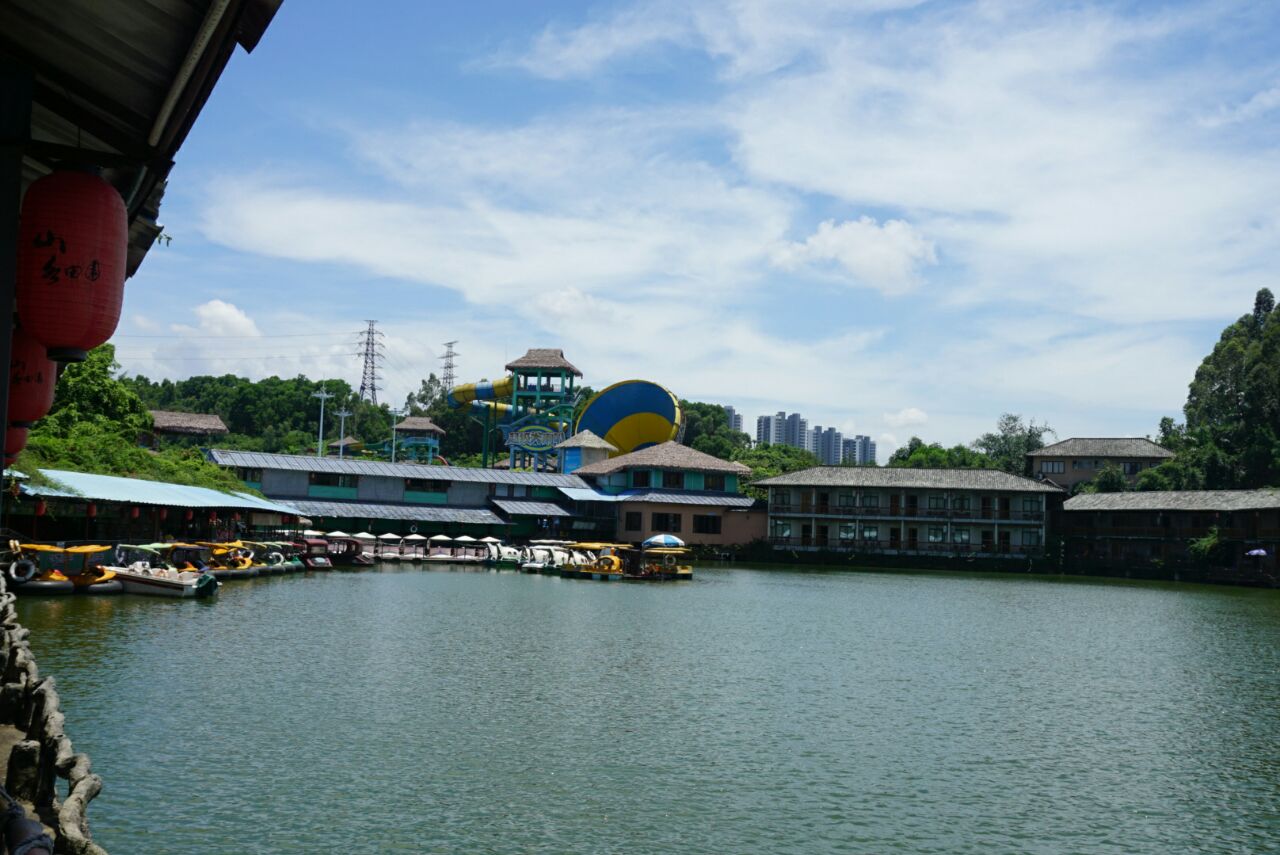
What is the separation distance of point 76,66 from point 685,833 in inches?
398

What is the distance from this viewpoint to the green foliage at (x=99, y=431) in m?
40.2

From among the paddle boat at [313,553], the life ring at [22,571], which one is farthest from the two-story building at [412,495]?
the life ring at [22,571]

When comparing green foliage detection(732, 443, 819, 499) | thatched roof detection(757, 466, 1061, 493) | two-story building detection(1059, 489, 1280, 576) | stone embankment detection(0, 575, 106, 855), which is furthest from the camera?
green foliage detection(732, 443, 819, 499)

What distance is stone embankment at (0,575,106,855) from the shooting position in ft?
25.6

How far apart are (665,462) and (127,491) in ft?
131

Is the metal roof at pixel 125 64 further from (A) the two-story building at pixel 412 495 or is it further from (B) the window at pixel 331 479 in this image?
(B) the window at pixel 331 479

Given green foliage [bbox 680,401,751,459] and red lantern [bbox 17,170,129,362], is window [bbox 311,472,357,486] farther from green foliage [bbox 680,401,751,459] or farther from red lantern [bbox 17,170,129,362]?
red lantern [bbox 17,170,129,362]

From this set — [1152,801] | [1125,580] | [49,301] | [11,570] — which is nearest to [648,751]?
[1152,801]

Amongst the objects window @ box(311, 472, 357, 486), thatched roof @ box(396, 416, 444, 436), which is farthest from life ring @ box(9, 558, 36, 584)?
thatched roof @ box(396, 416, 444, 436)

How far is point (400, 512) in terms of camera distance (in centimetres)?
6488

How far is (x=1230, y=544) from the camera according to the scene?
60375mm

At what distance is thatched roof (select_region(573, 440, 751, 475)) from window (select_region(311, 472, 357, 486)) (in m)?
16.1

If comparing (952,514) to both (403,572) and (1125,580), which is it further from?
(403,572)

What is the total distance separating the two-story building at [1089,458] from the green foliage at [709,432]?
31.8 m
